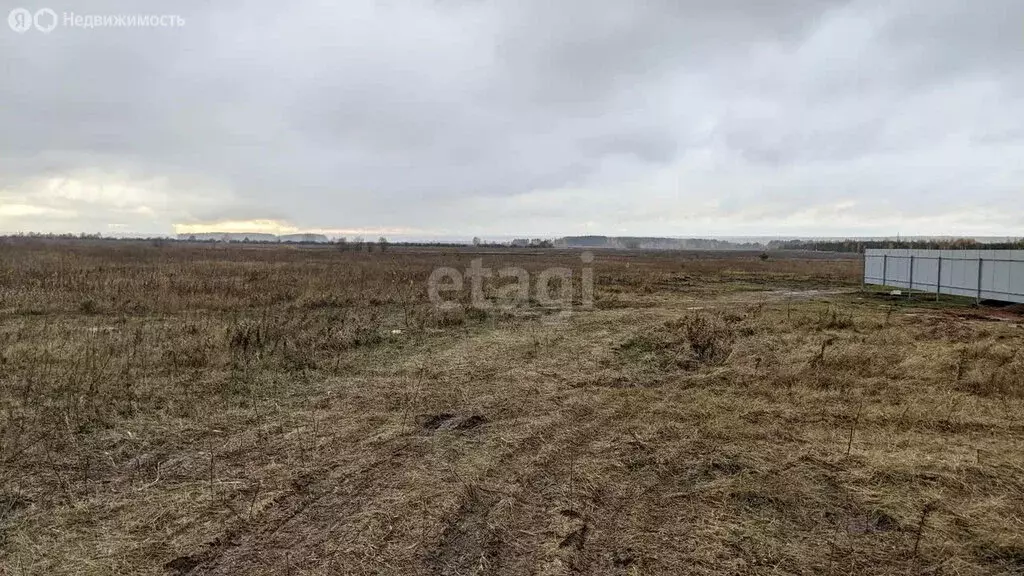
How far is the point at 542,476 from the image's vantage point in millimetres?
4398

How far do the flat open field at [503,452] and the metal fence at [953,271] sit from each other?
7091 millimetres

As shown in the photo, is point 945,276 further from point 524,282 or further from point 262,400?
point 262,400

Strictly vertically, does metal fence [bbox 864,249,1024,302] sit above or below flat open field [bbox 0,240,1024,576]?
above

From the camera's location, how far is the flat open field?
130 inches

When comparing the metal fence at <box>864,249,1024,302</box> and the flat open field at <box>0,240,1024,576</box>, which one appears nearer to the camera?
the flat open field at <box>0,240,1024,576</box>

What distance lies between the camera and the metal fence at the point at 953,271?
15695 mm

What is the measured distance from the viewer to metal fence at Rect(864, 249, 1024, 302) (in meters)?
15.7

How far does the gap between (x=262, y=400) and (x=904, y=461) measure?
7116mm

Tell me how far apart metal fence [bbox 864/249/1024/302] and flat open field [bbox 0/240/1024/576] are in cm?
709

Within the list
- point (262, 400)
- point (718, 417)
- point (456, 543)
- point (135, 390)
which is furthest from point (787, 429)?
point (135, 390)

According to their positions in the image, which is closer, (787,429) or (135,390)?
(787,429)

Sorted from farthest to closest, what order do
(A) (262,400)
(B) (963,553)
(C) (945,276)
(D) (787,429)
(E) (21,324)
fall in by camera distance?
(C) (945,276)
(E) (21,324)
(A) (262,400)
(D) (787,429)
(B) (963,553)

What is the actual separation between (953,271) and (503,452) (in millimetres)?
21413

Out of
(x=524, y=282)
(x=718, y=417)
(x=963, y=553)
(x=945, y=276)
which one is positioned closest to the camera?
(x=963, y=553)
